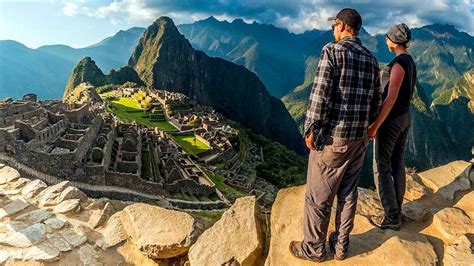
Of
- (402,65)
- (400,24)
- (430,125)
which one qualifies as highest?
(400,24)

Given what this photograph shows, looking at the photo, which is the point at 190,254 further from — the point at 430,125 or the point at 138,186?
the point at 430,125

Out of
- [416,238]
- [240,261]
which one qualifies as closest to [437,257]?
[416,238]

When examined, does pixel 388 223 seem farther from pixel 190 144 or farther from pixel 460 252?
pixel 190 144

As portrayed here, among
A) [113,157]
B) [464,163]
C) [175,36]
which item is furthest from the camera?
[175,36]

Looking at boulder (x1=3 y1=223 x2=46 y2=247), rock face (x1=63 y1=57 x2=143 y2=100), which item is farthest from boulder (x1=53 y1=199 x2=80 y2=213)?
rock face (x1=63 y1=57 x2=143 y2=100)

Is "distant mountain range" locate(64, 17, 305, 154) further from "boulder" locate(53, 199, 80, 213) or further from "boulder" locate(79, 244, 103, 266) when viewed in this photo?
"boulder" locate(79, 244, 103, 266)

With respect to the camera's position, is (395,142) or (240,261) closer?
(240,261)

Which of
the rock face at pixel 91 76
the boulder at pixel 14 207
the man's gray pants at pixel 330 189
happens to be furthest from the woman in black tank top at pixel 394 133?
the rock face at pixel 91 76
